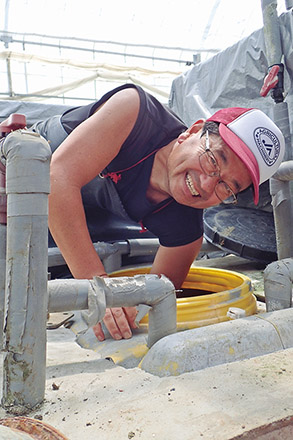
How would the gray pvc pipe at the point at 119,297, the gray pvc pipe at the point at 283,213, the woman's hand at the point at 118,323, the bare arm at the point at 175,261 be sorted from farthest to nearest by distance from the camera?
the gray pvc pipe at the point at 283,213 → the bare arm at the point at 175,261 → the woman's hand at the point at 118,323 → the gray pvc pipe at the point at 119,297

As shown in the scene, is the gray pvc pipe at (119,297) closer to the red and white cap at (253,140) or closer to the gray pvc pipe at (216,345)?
the gray pvc pipe at (216,345)

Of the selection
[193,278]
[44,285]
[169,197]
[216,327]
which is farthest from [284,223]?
[44,285]

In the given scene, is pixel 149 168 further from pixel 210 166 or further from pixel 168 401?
pixel 168 401

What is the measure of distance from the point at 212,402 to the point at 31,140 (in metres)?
0.76

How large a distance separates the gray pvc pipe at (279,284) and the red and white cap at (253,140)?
35 centimetres

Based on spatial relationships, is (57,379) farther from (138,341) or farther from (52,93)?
(52,93)

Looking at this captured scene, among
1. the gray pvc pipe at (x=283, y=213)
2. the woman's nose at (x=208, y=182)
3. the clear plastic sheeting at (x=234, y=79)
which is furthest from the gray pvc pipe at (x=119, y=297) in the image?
the clear plastic sheeting at (x=234, y=79)

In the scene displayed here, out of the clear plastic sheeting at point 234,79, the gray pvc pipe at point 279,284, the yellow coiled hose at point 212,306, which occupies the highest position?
the clear plastic sheeting at point 234,79

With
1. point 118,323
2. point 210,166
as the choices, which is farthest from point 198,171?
point 118,323

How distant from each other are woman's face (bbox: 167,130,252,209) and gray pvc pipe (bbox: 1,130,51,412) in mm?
868

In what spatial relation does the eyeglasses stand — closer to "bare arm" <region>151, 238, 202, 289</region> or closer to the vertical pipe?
"bare arm" <region>151, 238, 202, 289</region>

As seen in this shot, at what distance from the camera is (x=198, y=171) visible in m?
1.63

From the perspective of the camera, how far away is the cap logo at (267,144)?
164 centimetres

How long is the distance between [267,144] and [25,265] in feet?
4.01
